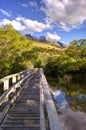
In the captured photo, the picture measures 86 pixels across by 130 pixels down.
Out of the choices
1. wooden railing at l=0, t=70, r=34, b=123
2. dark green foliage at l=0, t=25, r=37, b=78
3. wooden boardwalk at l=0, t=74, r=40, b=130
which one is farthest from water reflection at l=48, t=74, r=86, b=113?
wooden boardwalk at l=0, t=74, r=40, b=130

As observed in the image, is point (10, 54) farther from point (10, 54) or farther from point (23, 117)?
point (23, 117)

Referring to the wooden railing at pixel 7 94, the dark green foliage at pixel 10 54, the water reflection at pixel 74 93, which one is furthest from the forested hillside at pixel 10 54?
the wooden railing at pixel 7 94

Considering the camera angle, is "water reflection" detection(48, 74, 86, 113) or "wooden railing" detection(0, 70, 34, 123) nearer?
"wooden railing" detection(0, 70, 34, 123)

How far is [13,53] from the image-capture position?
35.7 meters

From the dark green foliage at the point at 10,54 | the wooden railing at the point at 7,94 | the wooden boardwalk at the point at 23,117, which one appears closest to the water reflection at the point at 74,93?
the dark green foliage at the point at 10,54

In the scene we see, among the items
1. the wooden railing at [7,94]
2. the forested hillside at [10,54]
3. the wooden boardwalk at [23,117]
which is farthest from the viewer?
the forested hillside at [10,54]

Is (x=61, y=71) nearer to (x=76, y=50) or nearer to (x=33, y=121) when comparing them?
(x=76, y=50)

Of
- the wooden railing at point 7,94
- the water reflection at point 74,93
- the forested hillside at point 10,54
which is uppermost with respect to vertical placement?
the forested hillside at point 10,54

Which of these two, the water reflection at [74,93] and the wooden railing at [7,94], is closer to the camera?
the wooden railing at [7,94]

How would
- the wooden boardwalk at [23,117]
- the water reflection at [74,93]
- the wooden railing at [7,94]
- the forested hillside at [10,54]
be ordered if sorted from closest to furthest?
the wooden boardwalk at [23,117] → the wooden railing at [7,94] → the water reflection at [74,93] → the forested hillside at [10,54]

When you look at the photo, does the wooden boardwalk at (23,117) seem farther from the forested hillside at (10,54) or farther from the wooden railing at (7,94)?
the forested hillside at (10,54)

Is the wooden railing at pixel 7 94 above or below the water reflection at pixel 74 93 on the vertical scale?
above

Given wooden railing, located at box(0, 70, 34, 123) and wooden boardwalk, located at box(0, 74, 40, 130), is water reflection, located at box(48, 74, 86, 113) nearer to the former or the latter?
wooden railing, located at box(0, 70, 34, 123)

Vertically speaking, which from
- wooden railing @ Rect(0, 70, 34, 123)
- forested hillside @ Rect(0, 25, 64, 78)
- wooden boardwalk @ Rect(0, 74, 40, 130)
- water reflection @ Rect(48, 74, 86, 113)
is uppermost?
forested hillside @ Rect(0, 25, 64, 78)
